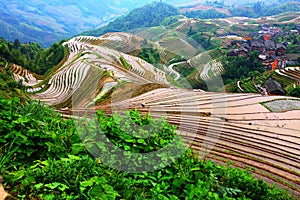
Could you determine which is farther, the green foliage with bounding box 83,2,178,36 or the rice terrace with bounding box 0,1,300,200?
the green foliage with bounding box 83,2,178,36

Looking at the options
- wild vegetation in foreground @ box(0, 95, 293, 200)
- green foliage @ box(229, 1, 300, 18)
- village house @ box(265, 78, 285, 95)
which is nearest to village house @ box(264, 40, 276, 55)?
village house @ box(265, 78, 285, 95)

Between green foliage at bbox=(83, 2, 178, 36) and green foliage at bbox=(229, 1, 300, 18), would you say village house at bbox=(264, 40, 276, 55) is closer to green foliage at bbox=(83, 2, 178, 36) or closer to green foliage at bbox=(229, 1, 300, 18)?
green foliage at bbox=(83, 2, 178, 36)

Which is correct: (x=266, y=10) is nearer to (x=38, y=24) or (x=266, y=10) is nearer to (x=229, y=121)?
(x=229, y=121)

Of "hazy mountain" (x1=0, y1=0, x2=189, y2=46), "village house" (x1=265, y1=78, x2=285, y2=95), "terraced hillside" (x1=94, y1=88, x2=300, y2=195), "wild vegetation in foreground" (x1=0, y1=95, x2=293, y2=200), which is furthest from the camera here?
"hazy mountain" (x1=0, y1=0, x2=189, y2=46)

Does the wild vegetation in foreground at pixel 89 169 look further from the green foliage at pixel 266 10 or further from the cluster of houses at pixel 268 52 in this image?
the green foliage at pixel 266 10

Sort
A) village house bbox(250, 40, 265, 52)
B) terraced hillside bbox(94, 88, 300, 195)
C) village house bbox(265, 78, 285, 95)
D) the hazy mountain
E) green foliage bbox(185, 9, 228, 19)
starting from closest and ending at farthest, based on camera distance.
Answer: terraced hillside bbox(94, 88, 300, 195) < village house bbox(265, 78, 285, 95) < village house bbox(250, 40, 265, 52) < green foliage bbox(185, 9, 228, 19) < the hazy mountain

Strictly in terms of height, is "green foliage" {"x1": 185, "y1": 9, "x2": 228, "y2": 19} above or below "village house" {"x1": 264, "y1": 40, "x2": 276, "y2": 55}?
above

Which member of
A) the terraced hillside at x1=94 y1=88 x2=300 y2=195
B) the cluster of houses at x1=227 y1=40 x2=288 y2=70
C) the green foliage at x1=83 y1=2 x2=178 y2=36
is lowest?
the terraced hillside at x1=94 y1=88 x2=300 y2=195
